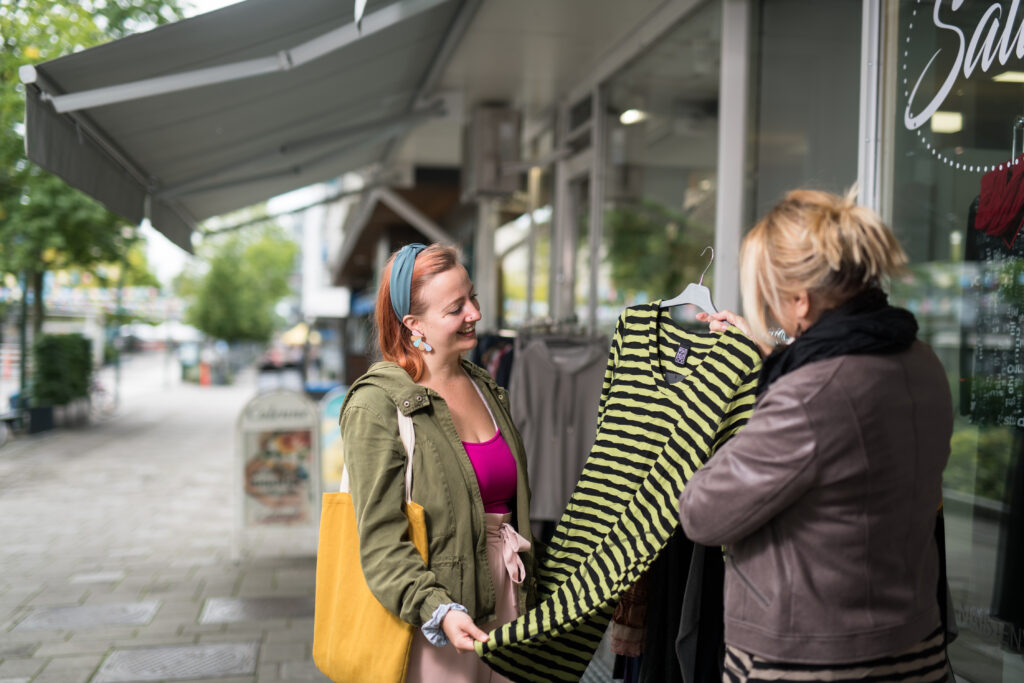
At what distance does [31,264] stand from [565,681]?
13466 mm

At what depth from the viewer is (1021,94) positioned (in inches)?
102

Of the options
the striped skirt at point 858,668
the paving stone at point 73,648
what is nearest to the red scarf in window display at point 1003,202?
the striped skirt at point 858,668

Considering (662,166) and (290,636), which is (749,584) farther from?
(662,166)

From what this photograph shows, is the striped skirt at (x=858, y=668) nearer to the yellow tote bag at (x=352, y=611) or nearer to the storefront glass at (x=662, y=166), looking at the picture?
the yellow tote bag at (x=352, y=611)

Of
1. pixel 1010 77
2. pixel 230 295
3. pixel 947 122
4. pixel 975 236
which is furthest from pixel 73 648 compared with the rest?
pixel 230 295

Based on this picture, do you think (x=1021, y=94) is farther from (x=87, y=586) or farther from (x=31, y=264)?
(x=31, y=264)

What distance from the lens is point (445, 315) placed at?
2295 mm

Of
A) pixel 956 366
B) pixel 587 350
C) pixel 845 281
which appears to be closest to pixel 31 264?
pixel 587 350

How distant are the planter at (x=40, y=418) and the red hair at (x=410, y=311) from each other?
551 inches

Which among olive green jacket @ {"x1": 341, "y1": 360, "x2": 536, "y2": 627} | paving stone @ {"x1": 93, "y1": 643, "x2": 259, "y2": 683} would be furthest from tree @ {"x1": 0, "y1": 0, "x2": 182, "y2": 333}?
olive green jacket @ {"x1": 341, "y1": 360, "x2": 536, "y2": 627}

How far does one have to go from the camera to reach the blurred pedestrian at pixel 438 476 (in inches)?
81.0

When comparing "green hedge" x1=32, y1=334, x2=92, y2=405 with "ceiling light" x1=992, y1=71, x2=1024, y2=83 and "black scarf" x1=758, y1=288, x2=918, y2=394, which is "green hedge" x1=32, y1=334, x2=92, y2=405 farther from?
"black scarf" x1=758, y1=288, x2=918, y2=394

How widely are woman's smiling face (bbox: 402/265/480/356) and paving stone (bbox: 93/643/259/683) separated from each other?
9.27 ft

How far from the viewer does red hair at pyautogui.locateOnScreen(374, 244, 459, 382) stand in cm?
231
